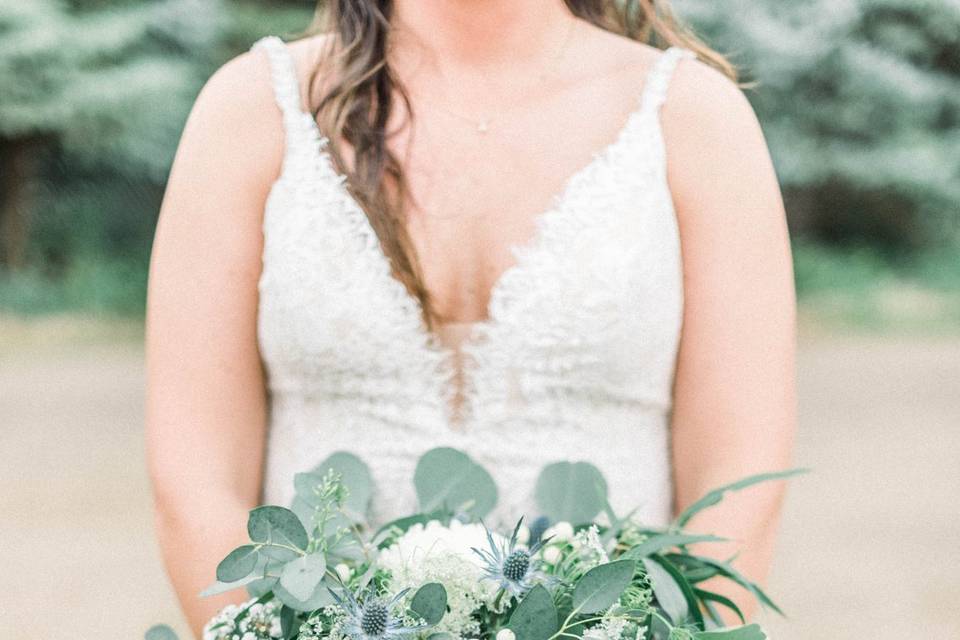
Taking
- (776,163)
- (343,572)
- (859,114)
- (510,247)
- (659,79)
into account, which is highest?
(859,114)

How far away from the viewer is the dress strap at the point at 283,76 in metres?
1.75

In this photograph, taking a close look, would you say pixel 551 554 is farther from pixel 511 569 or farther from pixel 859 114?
pixel 859 114

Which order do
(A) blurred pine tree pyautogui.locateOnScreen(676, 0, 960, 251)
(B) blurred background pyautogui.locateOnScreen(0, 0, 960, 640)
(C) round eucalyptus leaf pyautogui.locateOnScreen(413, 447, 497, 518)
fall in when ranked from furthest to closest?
(A) blurred pine tree pyautogui.locateOnScreen(676, 0, 960, 251) → (B) blurred background pyautogui.locateOnScreen(0, 0, 960, 640) → (C) round eucalyptus leaf pyautogui.locateOnScreen(413, 447, 497, 518)

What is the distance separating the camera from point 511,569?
1094 mm

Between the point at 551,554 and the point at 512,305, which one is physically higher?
the point at 512,305

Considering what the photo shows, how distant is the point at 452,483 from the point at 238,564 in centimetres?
37

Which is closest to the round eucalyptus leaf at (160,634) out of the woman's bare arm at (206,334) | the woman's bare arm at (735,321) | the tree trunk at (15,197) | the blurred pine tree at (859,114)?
the woman's bare arm at (206,334)

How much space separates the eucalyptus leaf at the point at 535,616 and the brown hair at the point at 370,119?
730mm

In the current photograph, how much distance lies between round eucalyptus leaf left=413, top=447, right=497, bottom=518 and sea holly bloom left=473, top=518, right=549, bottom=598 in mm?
283

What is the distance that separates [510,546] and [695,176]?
748mm

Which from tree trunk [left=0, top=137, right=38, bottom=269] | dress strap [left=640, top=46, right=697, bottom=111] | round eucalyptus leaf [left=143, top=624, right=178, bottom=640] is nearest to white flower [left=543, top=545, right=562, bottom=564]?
round eucalyptus leaf [left=143, top=624, right=178, bottom=640]

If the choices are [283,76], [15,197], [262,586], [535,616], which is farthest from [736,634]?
[15,197]

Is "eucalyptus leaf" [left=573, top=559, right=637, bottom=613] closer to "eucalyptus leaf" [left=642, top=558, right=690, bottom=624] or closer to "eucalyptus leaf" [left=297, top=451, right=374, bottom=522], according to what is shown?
"eucalyptus leaf" [left=642, top=558, right=690, bottom=624]

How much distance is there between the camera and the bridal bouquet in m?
1.06
